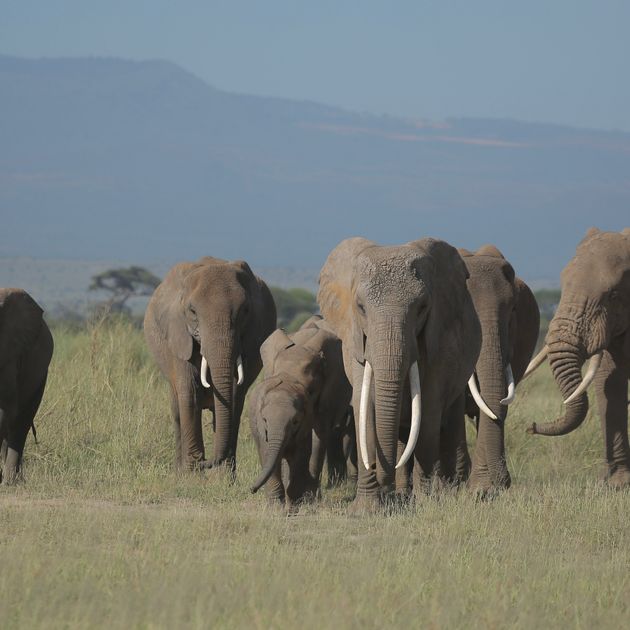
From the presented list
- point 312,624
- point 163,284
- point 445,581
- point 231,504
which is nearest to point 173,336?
point 163,284

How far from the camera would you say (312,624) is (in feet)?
24.2

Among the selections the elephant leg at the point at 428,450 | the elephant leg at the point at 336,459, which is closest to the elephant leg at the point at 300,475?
the elephant leg at the point at 428,450

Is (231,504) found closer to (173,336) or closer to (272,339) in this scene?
(272,339)

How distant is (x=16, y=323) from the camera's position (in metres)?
12.6

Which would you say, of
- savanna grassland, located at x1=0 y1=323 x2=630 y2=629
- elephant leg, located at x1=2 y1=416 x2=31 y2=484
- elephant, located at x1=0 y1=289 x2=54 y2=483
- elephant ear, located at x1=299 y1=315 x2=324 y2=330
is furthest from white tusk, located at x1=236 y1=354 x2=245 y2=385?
elephant leg, located at x1=2 y1=416 x2=31 y2=484

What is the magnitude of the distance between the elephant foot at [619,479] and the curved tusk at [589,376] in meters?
0.91

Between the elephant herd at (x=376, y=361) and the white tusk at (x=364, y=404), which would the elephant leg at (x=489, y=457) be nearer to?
the elephant herd at (x=376, y=361)

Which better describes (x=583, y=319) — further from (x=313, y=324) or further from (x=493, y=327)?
(x=313, y=324)

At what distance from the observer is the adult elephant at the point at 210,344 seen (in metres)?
12.8

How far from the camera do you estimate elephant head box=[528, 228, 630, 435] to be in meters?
12.1

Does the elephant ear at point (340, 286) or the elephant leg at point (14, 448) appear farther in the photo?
the elephant leg at point (14, 448)

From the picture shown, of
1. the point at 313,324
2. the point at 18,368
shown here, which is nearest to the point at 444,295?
the point at 313,324

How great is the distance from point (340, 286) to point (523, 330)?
2.75 m

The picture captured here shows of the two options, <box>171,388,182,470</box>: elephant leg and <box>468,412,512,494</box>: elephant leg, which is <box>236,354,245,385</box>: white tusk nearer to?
<box>171,388,182,470</box>: elephant leg
